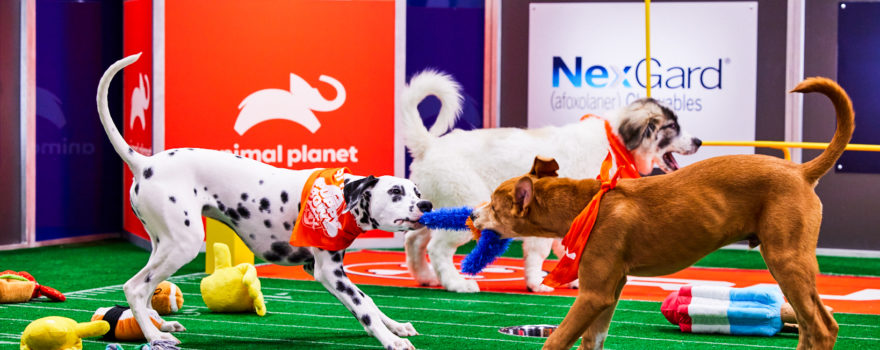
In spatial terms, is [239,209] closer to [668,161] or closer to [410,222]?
[410,222]

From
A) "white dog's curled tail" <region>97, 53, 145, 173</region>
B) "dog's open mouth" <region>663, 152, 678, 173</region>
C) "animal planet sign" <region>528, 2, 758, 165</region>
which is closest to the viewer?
"white dog's curled tail" <region>97, 53, 145, 173</region>

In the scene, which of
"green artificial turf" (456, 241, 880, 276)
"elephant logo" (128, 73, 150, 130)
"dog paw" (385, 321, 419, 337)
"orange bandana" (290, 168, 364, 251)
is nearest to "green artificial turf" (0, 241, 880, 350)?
"dog paw" (385, 321, 419, 337)

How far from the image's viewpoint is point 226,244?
7074 millimetres

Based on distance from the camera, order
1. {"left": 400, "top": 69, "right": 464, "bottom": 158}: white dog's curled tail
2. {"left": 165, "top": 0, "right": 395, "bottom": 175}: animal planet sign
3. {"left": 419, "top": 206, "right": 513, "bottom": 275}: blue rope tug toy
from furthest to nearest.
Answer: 1. {"left": 165, "top": 0, "right": 395, "bottom": 175}: animal planet sign
2. {"left": 400, "top": 69, "right": 464, "bottom": 158}: white dog's curled tail
3. {"left": 419, "top": 206, "right": 513, "bottom": 275}: blue rope tug toy

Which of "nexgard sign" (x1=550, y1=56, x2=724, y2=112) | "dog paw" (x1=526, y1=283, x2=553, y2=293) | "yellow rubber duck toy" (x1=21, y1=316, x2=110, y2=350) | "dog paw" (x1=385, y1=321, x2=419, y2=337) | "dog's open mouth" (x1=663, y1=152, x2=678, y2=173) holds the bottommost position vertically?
"dog paw" (x1=526, y1=283, x2=553, y2=293)

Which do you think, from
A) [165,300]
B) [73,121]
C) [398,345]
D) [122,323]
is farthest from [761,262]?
[73,121]

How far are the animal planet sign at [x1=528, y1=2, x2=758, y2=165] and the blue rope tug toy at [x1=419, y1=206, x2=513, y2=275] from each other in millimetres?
5263

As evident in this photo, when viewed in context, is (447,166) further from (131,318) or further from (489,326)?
(131,318)

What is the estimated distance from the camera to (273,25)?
8.67 metres

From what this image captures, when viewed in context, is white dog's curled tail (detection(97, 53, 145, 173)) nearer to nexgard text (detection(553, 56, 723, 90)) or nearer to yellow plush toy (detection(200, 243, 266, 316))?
yellow plush toy (detection(200, 243, 266, 316))

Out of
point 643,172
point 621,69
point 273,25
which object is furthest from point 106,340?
point 621,69

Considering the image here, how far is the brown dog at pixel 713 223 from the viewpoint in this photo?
11.7 ft

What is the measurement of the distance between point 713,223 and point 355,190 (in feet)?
5.17

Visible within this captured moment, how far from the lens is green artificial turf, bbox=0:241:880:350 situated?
4734 mm
